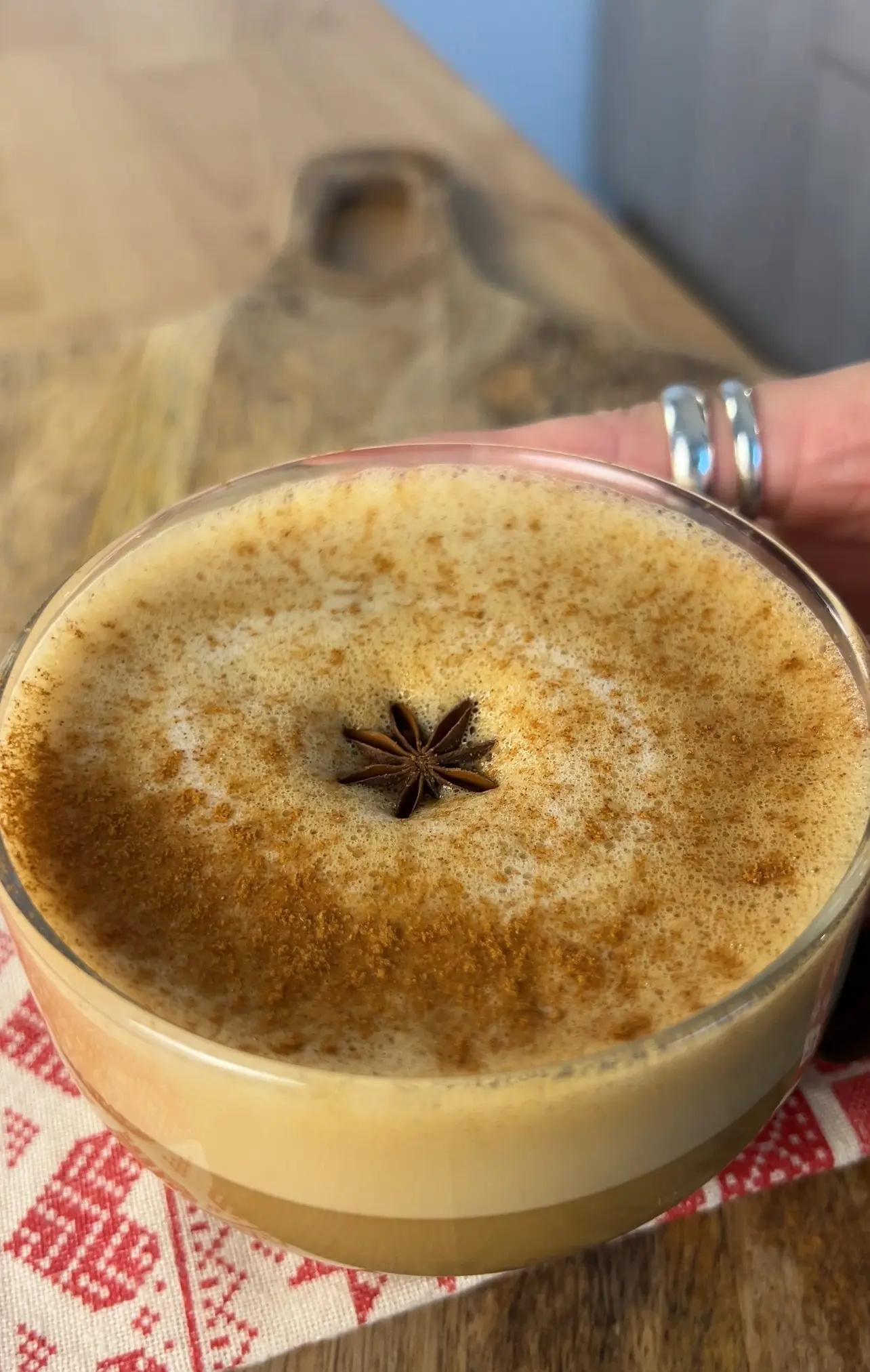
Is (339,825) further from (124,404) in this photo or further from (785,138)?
(785,138)

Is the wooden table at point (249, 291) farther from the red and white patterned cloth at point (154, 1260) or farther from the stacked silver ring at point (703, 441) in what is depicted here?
the stacked silver ring at point (703, 441)

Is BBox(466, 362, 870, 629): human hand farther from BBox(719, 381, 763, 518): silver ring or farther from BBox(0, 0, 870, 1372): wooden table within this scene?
BBox(0, 0, 870, 1372): wooden table

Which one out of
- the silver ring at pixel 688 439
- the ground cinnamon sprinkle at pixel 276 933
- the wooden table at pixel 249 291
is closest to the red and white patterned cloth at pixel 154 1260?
the wooden table at pixel 249 291

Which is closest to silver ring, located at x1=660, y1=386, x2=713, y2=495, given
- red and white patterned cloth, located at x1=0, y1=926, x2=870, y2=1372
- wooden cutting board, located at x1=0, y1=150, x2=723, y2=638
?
wooden cutting board, located at x1=0, y1=150, x2=723, y2=638

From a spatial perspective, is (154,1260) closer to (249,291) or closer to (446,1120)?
(446,1120)

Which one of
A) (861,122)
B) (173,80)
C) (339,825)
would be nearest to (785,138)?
(861,122)

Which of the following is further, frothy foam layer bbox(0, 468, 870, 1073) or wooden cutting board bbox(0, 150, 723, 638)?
wooden cutting board bbox(0, 150, 723, 638)

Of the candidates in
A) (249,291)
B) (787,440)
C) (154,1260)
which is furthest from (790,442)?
(154,1260)
